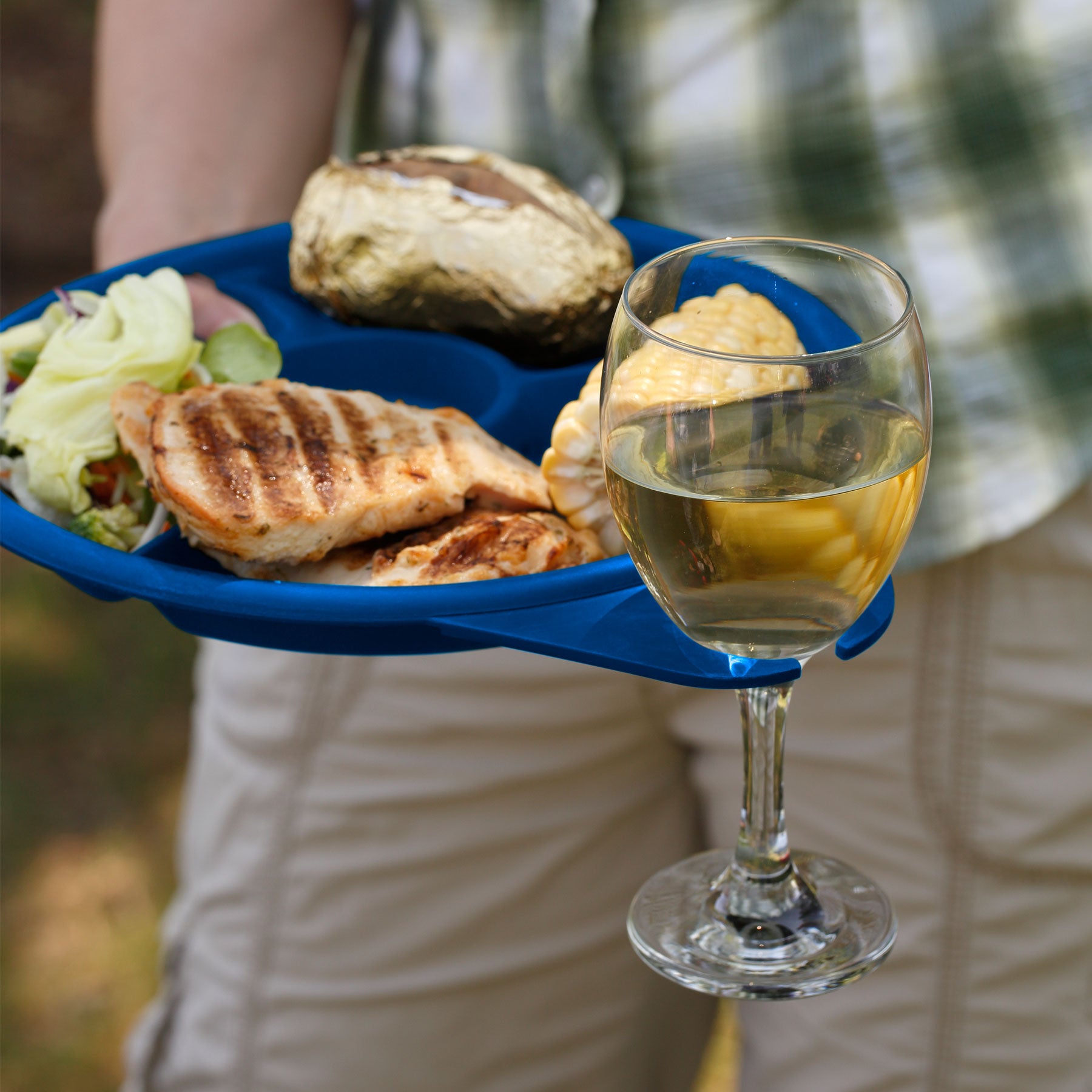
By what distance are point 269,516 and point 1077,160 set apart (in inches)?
40.0

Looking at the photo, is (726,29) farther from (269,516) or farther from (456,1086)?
(456,1086)

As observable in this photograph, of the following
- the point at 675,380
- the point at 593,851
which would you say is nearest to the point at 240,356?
the point at 675,380

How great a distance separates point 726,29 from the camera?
1.52 meters

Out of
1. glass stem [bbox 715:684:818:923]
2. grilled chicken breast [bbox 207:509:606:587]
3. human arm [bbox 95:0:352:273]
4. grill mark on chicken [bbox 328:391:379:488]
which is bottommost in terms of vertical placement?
glass stem [bbox 715:684:818:923]

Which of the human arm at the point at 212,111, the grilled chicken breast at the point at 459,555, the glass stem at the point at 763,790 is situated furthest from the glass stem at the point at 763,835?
the human arm at the point at 212,111

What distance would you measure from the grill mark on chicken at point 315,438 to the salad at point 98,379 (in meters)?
0.15

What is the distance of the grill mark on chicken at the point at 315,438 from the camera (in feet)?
3.54

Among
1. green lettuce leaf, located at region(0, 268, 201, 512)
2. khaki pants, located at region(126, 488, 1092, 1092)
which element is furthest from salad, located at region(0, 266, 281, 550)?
khaki pants, located at region(126, 488, 1092, 1092)

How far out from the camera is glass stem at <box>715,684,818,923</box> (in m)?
0.96

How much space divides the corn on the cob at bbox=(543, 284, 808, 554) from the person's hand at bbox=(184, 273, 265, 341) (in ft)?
1.57

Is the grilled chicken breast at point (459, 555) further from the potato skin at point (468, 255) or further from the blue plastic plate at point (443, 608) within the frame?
the potato skin at point (468, 255)

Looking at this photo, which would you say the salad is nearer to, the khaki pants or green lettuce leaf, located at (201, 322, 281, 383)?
green lettuce leaf, located at (201, 322, 281, 383)

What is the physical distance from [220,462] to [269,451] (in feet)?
0.15

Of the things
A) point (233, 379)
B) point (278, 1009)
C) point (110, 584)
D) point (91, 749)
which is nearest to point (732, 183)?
point (233, 379)
